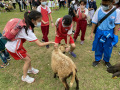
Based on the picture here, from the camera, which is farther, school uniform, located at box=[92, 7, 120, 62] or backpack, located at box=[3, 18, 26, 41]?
school uniform, located at box=[92, 7, 120, 62]

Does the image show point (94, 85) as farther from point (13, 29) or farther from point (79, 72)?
point (13, 29)

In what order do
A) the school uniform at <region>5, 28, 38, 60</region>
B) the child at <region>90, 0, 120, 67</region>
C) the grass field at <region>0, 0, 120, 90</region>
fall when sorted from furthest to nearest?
1. the grass field at <region>0, 0, 120, 90</region>
2. the child at <region>90, 0, 120, 67</region>
3. the school uniform at <region>5, 28, 38, 60</region>

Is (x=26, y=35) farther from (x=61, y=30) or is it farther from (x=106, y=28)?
(x=106, y=28)

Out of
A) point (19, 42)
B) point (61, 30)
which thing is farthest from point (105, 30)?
point (19, 42)

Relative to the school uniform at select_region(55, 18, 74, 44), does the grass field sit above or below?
below

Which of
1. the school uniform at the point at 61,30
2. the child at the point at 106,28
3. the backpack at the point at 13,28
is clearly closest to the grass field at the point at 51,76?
the child at the point at 106,28

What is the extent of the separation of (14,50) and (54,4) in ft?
40.2

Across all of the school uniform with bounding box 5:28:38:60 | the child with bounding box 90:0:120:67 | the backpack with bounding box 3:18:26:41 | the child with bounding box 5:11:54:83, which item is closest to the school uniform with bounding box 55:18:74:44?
the child with bounding box 90:0:120:67

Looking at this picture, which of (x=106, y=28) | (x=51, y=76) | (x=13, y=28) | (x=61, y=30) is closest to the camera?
(x=13, y=28)

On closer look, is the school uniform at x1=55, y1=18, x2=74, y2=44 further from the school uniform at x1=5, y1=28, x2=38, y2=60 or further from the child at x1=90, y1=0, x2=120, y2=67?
the school uniform at x1=5, y1=28, x2=38, y2=60

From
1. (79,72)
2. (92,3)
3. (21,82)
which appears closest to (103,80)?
(79,72)

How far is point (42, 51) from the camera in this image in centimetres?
443

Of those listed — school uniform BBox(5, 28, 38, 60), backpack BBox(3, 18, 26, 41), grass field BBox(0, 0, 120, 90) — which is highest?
backpack BBox(3, 18, 26, 41)

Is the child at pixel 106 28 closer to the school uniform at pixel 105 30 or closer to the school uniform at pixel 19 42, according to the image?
the school uniform at pixel 105 30
